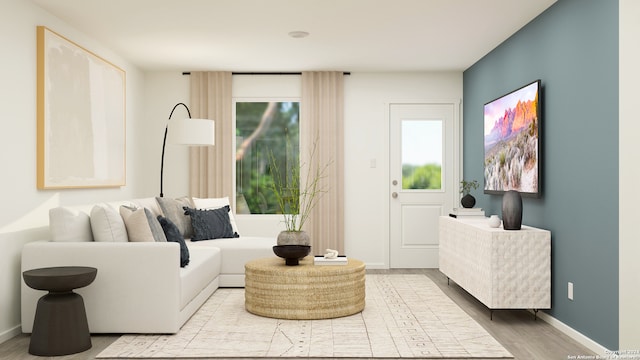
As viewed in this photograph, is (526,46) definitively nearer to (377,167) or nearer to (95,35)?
(377,167)

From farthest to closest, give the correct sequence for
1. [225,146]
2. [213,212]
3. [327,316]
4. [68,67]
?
1. [225,146]
2. [213,212]
3. [68,67]
4. [327,316]

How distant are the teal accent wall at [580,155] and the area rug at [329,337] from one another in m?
0.70

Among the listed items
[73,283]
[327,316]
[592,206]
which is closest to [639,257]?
[592,206]

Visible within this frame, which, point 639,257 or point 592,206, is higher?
point 592,206

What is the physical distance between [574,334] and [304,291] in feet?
6.35

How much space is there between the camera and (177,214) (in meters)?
5.93

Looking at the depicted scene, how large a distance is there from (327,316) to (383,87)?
12.1ft

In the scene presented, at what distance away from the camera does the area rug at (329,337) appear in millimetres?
3531

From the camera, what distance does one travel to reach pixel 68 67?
16.0 ft

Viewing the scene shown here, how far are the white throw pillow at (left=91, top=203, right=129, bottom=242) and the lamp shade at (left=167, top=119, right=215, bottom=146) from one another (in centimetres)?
184

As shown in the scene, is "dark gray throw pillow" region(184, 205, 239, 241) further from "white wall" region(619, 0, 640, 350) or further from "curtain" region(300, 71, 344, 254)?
"white wall" region(619, 0, 640, 350)

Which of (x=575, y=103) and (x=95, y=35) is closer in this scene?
(x=575, y=103)

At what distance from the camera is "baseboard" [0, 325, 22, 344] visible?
3857 millimetres

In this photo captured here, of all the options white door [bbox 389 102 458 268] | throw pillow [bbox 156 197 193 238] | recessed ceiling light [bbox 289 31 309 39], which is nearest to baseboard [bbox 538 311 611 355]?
white door [bbox 389 102 458 268]
